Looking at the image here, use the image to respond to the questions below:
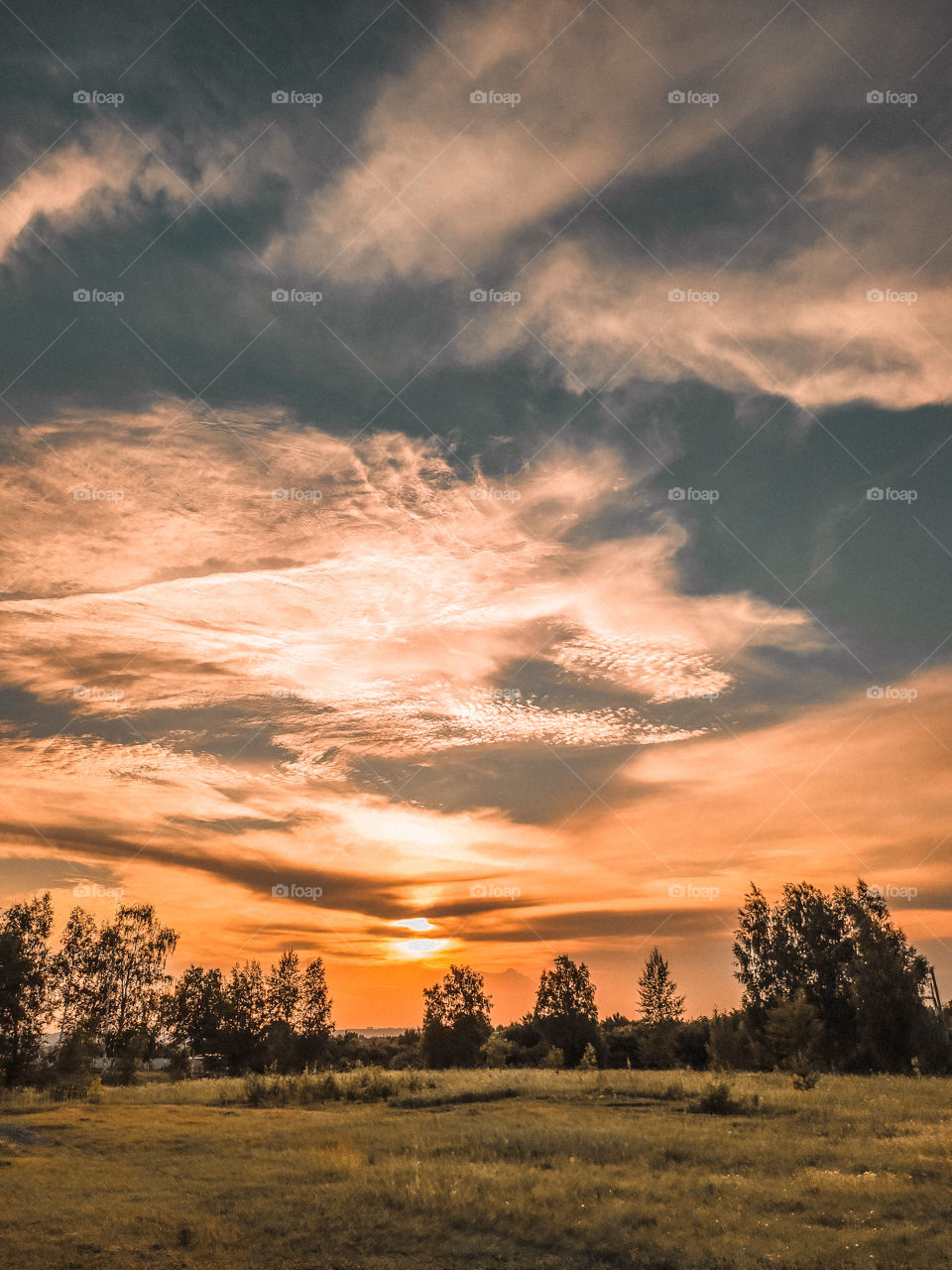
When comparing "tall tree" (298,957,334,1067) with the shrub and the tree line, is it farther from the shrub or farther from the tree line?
the shrub

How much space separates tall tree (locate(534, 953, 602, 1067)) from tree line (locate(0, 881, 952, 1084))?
125mm

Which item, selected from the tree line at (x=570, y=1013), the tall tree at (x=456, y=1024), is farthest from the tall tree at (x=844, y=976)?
the tall tree at (x=456, y=1024)

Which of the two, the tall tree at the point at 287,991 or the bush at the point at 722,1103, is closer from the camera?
the bush at the point at 722,1103

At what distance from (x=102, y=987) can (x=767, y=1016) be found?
216ft

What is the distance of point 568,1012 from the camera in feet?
252

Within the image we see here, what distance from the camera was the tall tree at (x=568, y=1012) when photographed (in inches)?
2990

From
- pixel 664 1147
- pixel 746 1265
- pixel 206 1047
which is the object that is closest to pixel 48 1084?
pixel 206 1047

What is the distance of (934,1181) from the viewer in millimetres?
17750

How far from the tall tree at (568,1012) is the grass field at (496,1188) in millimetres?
46197

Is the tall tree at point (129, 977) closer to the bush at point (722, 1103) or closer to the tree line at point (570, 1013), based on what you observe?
the tree line at point (570, 1013)

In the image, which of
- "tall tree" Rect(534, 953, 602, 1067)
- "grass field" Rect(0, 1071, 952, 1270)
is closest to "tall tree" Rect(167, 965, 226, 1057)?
"tall tree" Rect(534, 953, 602, 1067)

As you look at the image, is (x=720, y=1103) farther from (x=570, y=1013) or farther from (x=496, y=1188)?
(x=570, y=1013)

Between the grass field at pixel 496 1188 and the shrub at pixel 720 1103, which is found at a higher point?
the grass field at pixel 496 1188

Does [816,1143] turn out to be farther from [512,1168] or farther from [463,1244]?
[463,1244]
